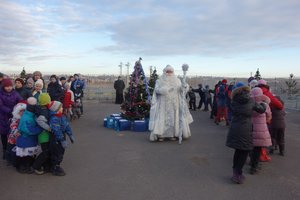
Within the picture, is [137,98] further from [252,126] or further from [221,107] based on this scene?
[252,126]

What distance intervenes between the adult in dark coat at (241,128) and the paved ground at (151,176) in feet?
1.22

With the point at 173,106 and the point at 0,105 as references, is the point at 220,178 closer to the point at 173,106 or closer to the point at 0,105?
the point at 173,106

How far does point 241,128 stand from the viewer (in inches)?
231

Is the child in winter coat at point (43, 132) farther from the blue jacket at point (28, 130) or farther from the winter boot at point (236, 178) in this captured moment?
the winter boot at point (236, 178)

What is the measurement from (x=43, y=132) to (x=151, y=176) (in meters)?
2.16

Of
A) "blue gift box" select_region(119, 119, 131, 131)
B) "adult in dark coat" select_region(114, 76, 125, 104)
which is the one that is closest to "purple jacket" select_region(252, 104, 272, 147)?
"blue gift box" select_region(119, 119, 131, 131)

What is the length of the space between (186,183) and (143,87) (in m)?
6.68

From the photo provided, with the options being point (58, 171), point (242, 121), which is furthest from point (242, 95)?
point (58, 171)

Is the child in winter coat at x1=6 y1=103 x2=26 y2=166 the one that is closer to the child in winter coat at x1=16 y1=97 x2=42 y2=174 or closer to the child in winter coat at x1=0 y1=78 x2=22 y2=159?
the child in winter coat at x1=16 y1=97 x2=42 y2=174

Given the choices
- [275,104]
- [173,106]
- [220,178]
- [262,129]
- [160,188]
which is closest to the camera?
[160,188]

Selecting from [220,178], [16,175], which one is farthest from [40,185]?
[220,178]

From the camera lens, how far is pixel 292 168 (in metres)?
6.97

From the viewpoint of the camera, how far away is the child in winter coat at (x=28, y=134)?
6164mm

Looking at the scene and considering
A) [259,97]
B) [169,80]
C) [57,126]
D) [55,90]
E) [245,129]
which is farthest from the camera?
[55,90]
